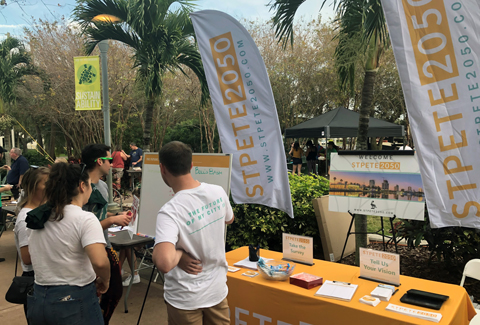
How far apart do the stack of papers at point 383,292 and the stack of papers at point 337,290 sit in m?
0.14

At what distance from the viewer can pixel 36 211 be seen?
196cm

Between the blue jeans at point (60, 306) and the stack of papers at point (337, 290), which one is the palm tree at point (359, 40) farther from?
the blue jeans at point (60, 306)

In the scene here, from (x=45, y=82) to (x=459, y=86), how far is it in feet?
62.7

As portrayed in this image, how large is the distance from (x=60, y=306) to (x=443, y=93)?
9.51ft

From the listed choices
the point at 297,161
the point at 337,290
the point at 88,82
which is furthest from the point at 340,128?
the point at 337,290

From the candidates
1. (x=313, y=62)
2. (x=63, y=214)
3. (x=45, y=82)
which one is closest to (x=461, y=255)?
(x=63, y=214)

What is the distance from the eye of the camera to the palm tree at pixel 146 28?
27.1 ft

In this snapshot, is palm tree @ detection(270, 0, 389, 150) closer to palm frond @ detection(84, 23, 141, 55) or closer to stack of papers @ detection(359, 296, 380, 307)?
stack of papers @ detection(359, 296, 380, 307)

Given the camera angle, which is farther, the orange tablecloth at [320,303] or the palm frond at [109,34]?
the palm frond at [109,34]

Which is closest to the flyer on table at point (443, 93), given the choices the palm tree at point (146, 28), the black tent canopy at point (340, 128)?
the palm tree at point (146, 28)

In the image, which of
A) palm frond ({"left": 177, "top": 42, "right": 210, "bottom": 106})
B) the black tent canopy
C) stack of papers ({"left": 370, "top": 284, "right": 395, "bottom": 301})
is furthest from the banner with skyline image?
the black tent canopy

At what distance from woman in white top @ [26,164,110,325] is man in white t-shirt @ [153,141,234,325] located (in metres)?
0.49

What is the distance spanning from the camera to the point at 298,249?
313cm

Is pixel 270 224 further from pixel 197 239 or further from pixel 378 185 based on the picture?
pixel 197 239
